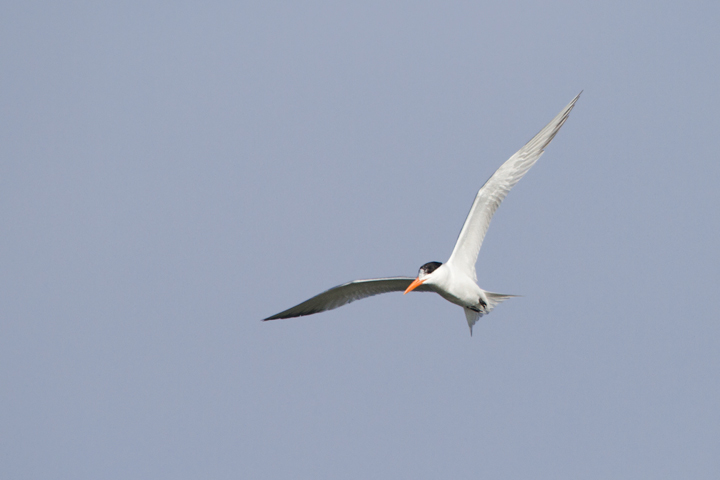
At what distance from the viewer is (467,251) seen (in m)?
12.0

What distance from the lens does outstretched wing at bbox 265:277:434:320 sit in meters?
11.6

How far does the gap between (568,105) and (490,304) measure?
372cm

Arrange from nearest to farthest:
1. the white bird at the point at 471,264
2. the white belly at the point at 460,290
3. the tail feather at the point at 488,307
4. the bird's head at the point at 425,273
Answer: the bird's head at the point at 425,273
the white belly at the point at 460,290
the white bird at the point at 471,264
the tail feather at the point at 488,307

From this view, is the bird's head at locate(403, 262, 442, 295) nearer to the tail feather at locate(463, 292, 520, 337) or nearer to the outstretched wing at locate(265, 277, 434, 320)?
the outstretched wing at locate(265, 277, 434, 320)

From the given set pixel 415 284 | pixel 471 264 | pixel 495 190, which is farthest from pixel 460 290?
pixel 495 190

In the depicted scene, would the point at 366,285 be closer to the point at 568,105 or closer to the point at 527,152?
the point at 527,152

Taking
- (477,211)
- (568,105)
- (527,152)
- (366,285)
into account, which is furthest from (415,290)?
(568,105)

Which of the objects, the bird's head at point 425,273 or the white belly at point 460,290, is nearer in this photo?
the bird's head at point 425,273

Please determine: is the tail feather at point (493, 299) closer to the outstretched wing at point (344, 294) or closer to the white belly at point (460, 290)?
the white belly at point (460, 290)

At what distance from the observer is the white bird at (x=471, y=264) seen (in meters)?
11.6

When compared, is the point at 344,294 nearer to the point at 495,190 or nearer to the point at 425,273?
the point at 425,273

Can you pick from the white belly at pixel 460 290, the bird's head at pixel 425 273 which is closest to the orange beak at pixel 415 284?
the bird's head at pixel 425 273

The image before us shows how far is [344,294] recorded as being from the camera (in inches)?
475

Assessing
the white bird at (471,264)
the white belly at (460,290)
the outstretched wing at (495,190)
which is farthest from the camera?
the outstretched wing at (495,190)
